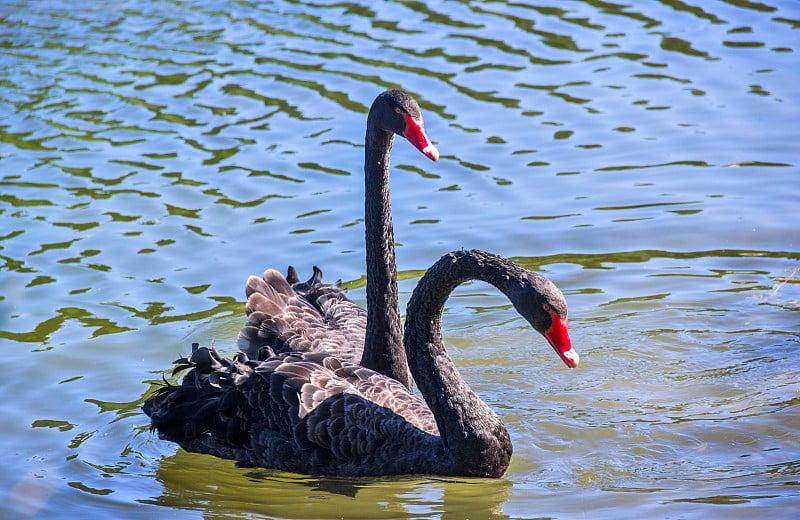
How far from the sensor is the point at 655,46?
37.8ft

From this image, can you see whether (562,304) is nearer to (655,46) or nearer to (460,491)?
(460,491)

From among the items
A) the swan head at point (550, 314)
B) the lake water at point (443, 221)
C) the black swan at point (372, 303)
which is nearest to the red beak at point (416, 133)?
the black swan at point (372, 303)

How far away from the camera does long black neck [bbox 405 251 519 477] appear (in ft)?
18.4

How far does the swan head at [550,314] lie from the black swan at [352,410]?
0.12 meters

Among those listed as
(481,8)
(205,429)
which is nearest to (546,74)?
(481,8)

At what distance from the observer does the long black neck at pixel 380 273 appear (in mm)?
6352

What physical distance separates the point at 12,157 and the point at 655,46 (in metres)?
5.84

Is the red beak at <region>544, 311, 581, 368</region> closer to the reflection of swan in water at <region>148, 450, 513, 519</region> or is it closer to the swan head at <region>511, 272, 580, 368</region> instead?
the swan head at <region>511, 272, 580, 368</region>

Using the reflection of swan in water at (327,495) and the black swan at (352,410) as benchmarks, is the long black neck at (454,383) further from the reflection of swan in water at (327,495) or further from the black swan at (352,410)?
the reflection of swan in water at (327,495)

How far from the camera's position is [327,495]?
568 cm

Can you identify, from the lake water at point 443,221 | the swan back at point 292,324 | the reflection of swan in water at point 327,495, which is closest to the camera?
the reflection of swan in water at point 327,495

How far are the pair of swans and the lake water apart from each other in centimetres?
13

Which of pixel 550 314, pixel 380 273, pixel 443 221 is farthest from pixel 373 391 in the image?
pixel 443 221

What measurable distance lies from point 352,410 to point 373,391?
18 centimetres
